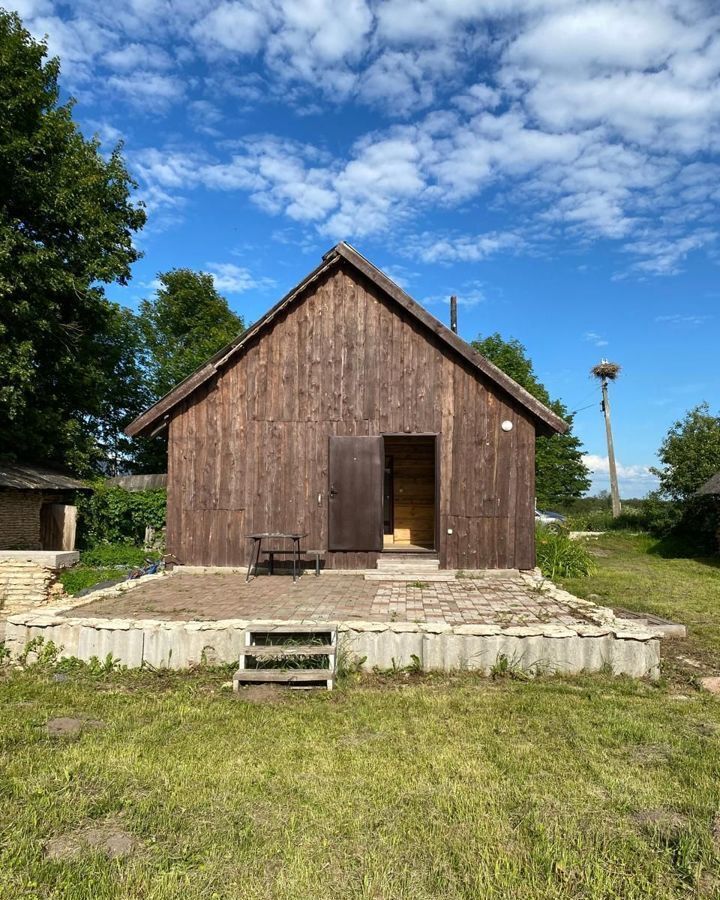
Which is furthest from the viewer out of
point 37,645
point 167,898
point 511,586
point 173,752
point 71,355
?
point 71,355

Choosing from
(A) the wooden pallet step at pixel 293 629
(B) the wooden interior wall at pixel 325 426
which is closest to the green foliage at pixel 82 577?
(B) the wooden interior wall at pixel 325 426

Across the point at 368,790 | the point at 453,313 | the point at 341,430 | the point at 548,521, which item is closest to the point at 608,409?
the point at 548,521

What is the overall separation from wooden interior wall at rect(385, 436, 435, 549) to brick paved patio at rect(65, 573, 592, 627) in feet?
14.6

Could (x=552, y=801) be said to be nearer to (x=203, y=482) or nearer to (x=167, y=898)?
(x=167, y=898)

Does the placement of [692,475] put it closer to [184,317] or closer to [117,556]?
[117,556]

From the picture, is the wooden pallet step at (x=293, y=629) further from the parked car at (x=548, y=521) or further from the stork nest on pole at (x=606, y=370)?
the stork nest on pole at (x=606, y=370)

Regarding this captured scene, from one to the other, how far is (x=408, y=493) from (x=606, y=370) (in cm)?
2109

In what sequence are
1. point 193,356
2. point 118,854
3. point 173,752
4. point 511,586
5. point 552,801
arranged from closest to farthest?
point 118,854 → point 552,801 → point 173,752 → point 511,586 → point 193,356

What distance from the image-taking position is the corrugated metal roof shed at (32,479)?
1486 centimetres

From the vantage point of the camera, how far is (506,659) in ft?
18.2

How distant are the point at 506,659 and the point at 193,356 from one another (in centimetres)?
2681

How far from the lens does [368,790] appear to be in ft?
10.8

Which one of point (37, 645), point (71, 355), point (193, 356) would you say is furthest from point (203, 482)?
point (193, 356)

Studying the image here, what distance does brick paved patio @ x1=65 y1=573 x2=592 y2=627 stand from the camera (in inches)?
252
